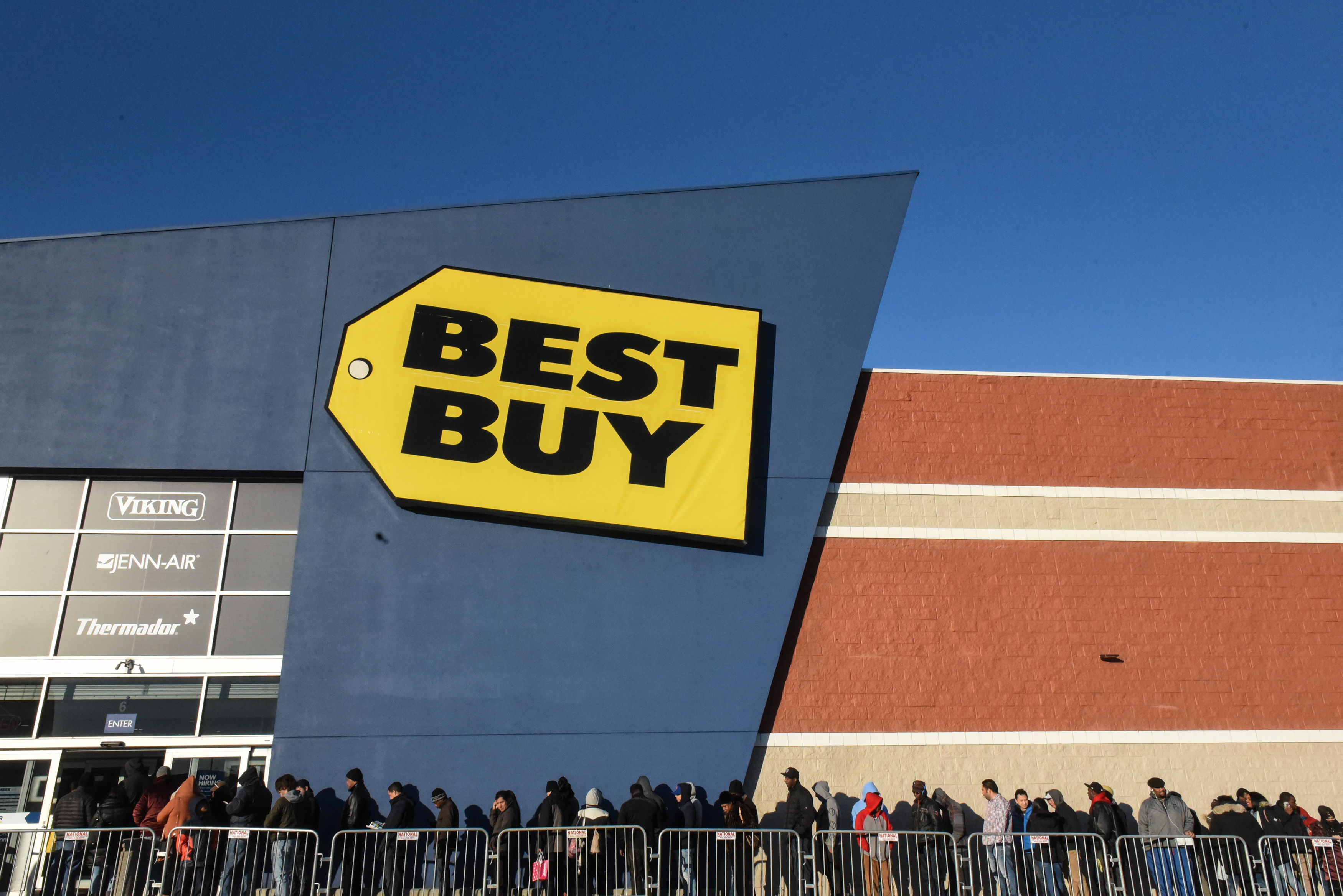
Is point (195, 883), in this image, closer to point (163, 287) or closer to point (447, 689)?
point (447, 689)

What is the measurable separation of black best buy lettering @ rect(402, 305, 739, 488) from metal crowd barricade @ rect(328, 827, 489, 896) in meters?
5.37

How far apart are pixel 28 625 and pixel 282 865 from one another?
6113 mm

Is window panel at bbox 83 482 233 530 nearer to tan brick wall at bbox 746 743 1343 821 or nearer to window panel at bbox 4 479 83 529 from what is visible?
window panel at bbox 4 479 83 529

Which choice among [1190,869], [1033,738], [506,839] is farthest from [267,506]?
[1190,869]

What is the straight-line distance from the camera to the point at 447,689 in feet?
→ 44.1

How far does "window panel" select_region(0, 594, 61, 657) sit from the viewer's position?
13.5 meters

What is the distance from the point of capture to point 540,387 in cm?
1489

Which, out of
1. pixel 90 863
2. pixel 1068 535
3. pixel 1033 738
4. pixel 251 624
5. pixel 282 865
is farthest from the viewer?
pixel 1068 535

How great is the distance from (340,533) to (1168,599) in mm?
13283

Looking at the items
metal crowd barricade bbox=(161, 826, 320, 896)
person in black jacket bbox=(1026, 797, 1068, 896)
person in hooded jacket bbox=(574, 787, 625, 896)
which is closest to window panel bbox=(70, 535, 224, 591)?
metal crowd barricade bbox=(161, 826, 320, 896)

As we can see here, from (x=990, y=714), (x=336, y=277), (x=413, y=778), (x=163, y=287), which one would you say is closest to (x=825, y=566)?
(x=990, y=714)

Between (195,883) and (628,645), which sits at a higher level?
(628,645)

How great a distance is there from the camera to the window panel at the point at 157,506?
14.3 metres

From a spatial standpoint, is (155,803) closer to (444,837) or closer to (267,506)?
(444,837)
